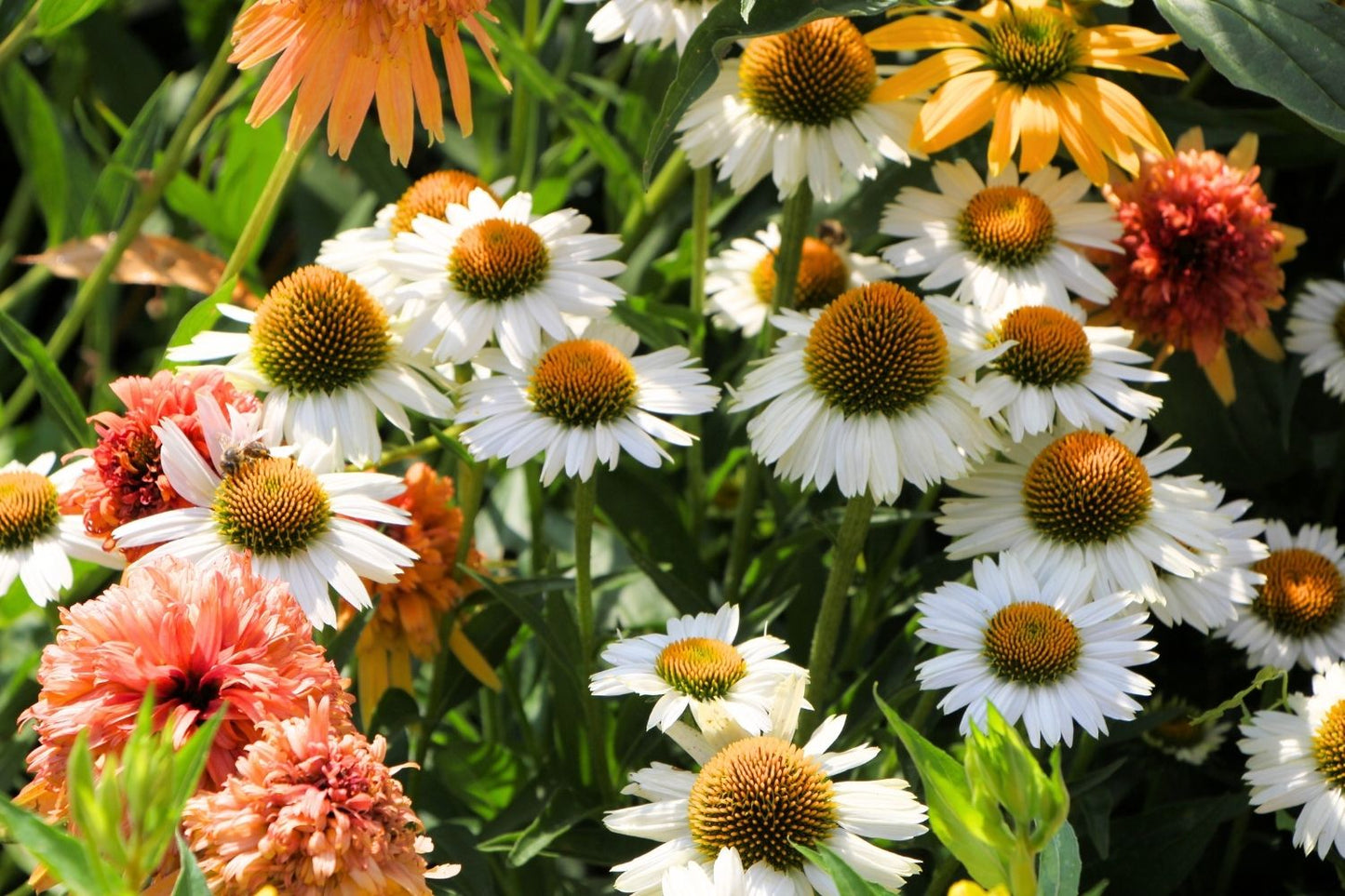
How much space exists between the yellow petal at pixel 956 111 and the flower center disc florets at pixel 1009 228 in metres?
0.06

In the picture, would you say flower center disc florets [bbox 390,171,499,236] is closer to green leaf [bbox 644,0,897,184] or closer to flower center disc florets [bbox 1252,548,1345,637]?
green leaf [bbox 644,0,897,184]

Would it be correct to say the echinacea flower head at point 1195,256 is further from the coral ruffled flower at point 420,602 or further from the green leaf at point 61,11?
the green leaf at point 61,11

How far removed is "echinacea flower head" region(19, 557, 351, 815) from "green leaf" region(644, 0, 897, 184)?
0.39 meters

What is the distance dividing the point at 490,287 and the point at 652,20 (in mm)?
288

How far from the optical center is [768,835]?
0.79m

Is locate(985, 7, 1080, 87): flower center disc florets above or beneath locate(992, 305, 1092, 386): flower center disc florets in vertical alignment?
above

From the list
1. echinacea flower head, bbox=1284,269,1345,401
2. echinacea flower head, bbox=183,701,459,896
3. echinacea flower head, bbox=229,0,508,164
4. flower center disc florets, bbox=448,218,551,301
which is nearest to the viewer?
echinacea flower head, bbox=183,701,459,896

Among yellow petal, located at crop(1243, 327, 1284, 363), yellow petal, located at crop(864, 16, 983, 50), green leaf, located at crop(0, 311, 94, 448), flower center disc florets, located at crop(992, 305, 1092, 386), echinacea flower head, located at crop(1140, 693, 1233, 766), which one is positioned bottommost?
echinacea flower head, located at crop(1140, 693, 1233, 766)

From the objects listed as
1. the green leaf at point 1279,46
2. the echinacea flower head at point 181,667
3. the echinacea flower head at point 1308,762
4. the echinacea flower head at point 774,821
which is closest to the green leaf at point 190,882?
the echinacea flower head at point 181,667

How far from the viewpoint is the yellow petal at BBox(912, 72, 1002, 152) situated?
1085 mm

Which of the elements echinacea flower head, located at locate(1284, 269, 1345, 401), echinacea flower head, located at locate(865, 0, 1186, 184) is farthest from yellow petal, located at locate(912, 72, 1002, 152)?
echinacea flower head, located at locate(1284, 269, 1345, 401)

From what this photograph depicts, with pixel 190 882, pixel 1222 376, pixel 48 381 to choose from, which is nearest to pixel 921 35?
pixel 1222 376

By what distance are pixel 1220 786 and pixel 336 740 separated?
2.90ft

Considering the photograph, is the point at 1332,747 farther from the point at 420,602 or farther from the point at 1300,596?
the point at 420,602
